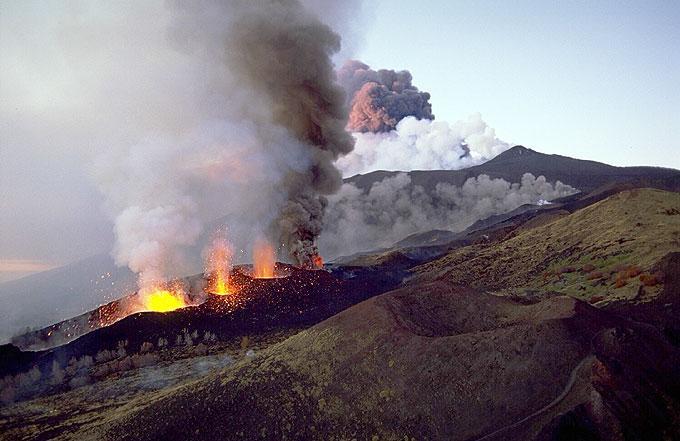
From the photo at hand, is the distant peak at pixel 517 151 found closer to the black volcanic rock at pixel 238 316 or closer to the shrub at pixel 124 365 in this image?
the black volcanic rock at pixel 238 316

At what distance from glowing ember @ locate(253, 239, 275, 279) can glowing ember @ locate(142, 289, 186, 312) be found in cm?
986

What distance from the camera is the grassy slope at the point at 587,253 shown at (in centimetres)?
2873

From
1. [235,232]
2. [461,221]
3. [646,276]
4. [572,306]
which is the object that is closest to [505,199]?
[461,221]

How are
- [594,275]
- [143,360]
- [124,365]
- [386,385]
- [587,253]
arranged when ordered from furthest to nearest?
[587,253] → [594,275] → [143,360] → [124,365] → [386,385]

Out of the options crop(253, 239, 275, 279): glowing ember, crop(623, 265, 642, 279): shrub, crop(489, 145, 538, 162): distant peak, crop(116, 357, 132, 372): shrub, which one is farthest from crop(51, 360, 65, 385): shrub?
crop(489, 145, 538, 162): distant peak

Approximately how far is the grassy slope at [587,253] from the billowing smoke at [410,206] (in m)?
56.8

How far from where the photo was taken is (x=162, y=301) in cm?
3550

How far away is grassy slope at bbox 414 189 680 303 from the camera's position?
94.3 ft

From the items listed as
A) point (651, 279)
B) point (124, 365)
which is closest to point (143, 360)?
point (124, 365)

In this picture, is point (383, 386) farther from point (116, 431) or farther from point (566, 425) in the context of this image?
point (116, 431)

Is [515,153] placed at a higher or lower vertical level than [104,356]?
higher

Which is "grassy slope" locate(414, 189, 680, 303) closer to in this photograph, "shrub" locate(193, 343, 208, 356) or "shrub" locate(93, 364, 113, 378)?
"shrub" locate(193, 343, 208, 356)

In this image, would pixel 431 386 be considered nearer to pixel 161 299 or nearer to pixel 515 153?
pixel 161 299

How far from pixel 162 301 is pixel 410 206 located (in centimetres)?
8924
